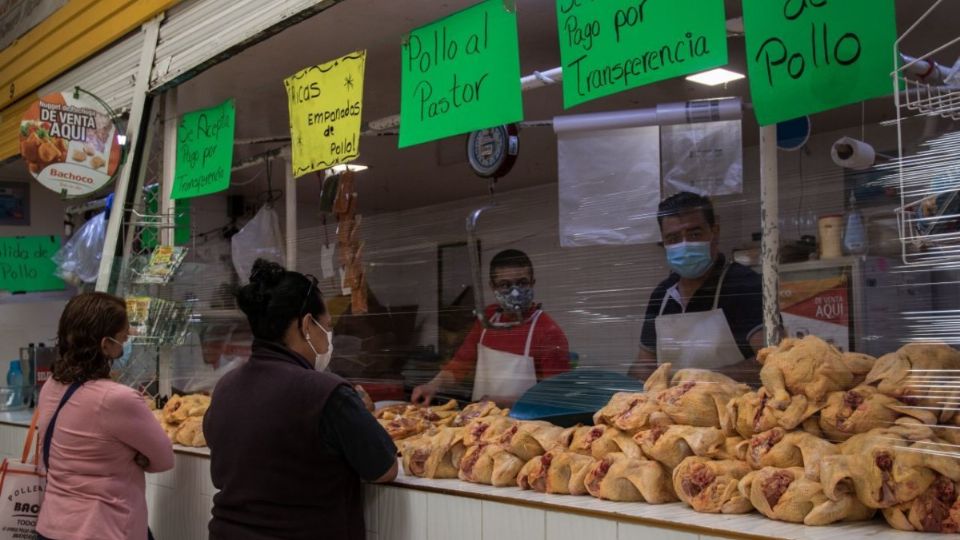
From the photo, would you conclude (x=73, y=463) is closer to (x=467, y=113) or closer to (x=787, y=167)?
(x=467, y=113)

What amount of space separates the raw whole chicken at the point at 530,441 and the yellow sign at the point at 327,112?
1224 millimetres

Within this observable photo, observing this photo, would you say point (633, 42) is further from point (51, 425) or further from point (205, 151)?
point (205, 151)

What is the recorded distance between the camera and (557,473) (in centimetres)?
221

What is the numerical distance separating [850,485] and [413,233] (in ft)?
6.60

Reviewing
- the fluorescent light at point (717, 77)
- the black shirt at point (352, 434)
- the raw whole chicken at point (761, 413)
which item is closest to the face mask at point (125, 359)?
the black shirt at point (352, 434)

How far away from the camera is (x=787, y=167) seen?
2.60 meters

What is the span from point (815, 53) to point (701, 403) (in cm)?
81

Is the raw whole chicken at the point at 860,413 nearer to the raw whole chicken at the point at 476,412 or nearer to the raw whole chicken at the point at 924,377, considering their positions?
the raw whole chicken at the point at 924,377

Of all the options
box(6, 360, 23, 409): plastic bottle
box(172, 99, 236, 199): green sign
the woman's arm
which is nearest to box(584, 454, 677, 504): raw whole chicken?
the woman's arm

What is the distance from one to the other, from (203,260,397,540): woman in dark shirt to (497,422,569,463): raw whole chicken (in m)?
0.30

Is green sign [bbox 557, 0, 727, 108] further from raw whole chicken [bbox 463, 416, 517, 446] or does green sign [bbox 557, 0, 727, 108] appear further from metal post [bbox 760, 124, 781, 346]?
raw whole chicken [bbox 463, 416, 517, 446]

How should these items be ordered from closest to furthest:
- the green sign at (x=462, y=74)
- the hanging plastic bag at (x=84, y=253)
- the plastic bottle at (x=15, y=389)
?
the green sign at (x=462, y=74)
the hanging plastic bag at (x=84, y=253)
the plastic bottle at (x=15, y=389)

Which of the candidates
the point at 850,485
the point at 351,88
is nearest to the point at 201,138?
the point at 351,88

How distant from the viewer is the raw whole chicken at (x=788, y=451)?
1.80 meters
